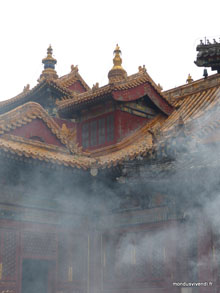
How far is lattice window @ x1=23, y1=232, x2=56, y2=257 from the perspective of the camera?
1145cm

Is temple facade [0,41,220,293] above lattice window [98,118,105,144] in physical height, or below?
below

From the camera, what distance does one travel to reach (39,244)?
11750 millimetres

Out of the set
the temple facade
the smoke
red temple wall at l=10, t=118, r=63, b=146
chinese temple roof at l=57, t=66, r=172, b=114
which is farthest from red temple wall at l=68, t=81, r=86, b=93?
the smoke

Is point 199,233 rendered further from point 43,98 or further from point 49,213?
point 43,98

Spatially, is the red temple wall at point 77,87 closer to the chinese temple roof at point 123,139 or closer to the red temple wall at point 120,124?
the chinese temple roof at point 123,139

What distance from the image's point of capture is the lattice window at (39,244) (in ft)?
37.6

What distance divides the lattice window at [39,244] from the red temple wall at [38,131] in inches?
107

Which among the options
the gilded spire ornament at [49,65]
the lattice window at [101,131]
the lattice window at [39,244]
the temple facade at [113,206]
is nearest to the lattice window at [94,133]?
the lattice window at [101,131]

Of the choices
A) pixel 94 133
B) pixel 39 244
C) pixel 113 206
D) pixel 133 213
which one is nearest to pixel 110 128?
pixel 94 133

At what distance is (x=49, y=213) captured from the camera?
12172 millimetres

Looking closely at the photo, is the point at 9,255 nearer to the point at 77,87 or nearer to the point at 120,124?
the point at 120,124

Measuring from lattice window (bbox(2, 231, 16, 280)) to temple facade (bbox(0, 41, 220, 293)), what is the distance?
25 millimetres


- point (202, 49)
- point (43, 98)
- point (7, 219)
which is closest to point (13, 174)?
point (7, 219)

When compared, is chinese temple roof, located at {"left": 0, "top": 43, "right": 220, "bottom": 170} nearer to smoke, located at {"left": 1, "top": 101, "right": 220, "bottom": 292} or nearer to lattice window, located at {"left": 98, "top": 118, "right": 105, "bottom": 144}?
smoke, located at {"left": 1, "top": 101, "right": 220, "bottom": 292}
